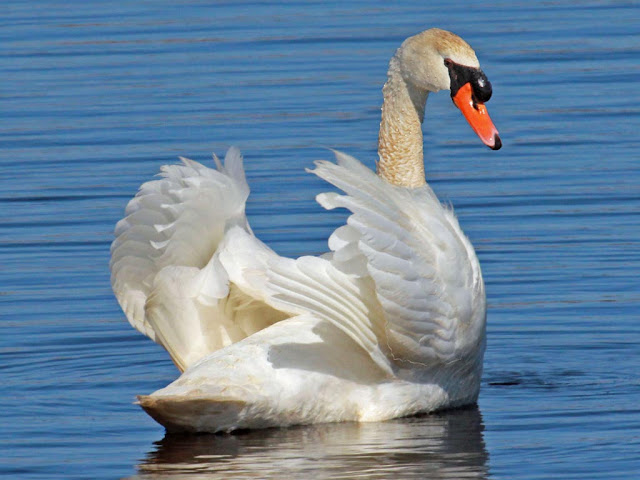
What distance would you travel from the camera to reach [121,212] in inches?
512

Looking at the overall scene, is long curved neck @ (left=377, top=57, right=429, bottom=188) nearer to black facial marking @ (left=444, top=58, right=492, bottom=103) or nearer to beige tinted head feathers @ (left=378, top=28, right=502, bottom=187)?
beige tinted head feathers @ (left=378, top=28, right=502, bottom=187)

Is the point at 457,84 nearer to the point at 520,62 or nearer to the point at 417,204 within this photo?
the point at 417,204

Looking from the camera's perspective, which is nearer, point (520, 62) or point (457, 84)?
point (457, 84)

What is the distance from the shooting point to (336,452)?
27.3ft

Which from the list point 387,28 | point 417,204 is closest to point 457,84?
point 417,204

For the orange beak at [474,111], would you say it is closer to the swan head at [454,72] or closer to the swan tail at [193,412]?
the swan head at [454,72]

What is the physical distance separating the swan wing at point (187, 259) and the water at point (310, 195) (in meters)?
0.49

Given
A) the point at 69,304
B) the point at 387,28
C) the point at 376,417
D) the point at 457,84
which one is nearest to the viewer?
the point at 376,417

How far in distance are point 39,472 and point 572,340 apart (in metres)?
3.24

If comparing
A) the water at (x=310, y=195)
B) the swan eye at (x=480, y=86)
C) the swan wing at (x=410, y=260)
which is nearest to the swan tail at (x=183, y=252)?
the water at (x=310, y=195)

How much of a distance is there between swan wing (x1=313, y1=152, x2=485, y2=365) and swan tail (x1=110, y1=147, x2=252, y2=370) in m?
0.78

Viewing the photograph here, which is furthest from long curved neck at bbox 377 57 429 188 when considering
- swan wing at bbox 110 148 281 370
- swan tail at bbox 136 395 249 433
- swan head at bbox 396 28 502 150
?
swan tail at bbox 136 395 249 433

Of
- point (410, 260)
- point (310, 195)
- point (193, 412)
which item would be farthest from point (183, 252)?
point (310, 195)

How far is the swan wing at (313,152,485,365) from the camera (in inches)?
322
